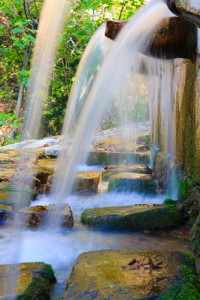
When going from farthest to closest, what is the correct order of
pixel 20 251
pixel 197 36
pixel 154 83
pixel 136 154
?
pixel 136 154
pixel 154 83
pixel 197 36
pixel 20 251

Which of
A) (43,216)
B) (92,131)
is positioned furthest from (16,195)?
(92,131)

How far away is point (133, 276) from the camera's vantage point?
1.95 metres

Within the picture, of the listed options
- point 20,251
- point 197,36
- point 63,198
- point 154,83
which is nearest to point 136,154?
point 154,83

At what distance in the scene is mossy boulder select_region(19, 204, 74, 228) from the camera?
11.1 ft

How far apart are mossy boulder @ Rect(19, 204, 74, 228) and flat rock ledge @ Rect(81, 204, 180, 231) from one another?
26 cm

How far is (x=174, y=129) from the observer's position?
4.80m

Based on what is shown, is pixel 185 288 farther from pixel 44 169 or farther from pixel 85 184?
pixel 44 169

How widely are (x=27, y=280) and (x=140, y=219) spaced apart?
4.85 feet

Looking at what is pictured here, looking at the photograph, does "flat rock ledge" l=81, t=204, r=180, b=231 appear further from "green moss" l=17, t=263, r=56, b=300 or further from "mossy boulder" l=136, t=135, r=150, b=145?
"mossy boulder" l=136, t=135, r=150, b=145

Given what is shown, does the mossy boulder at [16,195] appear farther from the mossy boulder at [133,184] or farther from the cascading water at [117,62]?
the mossy boulder at [133,184]

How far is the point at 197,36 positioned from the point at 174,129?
1.70 metres

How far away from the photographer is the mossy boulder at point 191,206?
3309 mm

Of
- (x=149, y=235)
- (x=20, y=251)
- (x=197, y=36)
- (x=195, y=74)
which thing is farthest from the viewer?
(x=195, y=74)

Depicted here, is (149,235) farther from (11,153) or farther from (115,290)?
(11,153)
